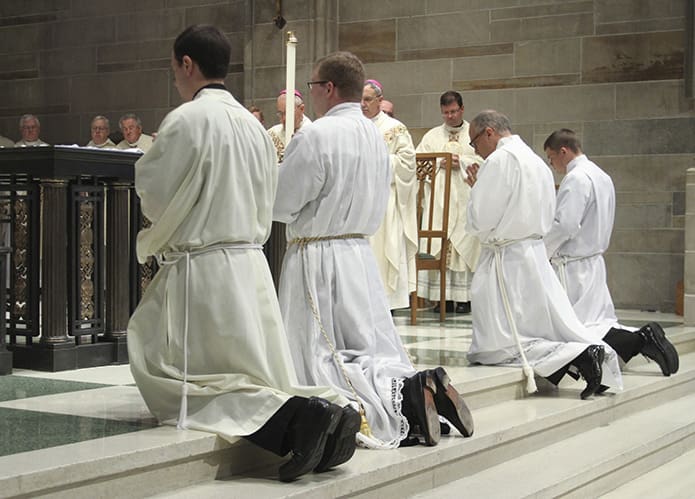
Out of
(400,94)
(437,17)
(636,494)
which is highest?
(437,17)

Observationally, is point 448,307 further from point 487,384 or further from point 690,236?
point 487,384

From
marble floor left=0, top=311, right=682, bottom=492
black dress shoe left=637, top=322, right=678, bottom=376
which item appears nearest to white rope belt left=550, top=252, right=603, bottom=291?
black dress shoe left=637, top=322, right=678, bottom=376

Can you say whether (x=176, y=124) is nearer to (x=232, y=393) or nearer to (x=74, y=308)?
(x=232, y=393)

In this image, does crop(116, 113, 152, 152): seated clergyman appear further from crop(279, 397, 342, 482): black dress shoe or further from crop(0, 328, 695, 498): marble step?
crop(279, 397, 342, 482): black dress shoe

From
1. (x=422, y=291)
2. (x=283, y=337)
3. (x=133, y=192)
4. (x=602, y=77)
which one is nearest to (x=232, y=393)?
(x=283, y=337)

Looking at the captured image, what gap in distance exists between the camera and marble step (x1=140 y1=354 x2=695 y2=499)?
4.15 m

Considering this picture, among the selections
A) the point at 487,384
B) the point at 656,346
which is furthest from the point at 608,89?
the point at 487,384

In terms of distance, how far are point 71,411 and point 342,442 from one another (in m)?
1.25

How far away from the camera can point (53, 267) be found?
604 centimetres

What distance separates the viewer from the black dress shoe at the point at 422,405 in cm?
485

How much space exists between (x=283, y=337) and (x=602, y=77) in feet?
26.0

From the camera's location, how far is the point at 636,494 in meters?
5.84

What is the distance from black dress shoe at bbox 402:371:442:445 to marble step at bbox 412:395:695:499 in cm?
25

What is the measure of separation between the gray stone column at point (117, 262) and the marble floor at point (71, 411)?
275mm
